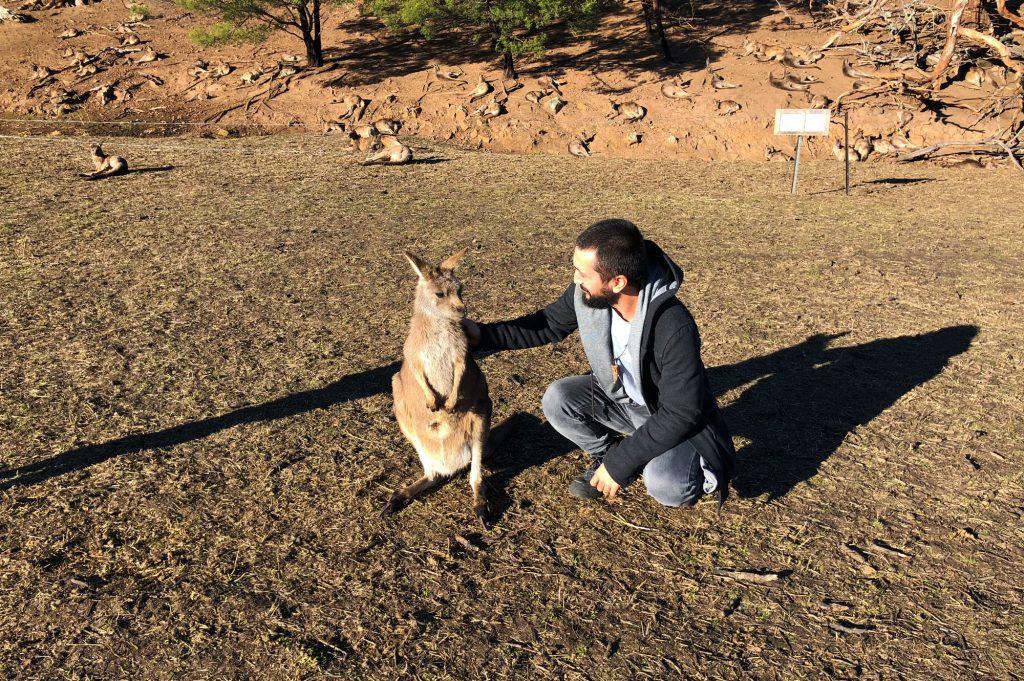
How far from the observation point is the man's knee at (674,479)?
4000mm

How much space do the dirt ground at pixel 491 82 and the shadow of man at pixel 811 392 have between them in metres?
11.0

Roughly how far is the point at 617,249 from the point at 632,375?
804 millimetres

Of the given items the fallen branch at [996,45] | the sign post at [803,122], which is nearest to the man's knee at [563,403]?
the sign post at [803,122]

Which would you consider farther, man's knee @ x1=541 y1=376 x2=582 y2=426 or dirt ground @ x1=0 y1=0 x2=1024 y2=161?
dirt ground @ x1=0 y1=0 x2=1024 y2=161

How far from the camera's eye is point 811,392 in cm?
581

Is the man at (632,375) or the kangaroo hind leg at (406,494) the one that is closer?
the man at (632,375)

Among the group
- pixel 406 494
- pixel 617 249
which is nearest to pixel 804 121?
pixel 617 249

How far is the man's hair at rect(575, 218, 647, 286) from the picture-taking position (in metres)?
3.54

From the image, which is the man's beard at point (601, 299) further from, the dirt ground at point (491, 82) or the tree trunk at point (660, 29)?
the tree trunk at point (660, 29)

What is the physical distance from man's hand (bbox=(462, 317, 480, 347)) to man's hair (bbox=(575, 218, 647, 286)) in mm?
820

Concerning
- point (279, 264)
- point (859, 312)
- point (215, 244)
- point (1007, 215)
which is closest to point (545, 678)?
point (859, 312)

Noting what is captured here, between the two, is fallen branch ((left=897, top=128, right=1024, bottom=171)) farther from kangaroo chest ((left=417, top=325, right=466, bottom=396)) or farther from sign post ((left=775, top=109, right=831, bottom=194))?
Answer: kangaroo chest ((left=417, top=325, right=466, bottom=396))

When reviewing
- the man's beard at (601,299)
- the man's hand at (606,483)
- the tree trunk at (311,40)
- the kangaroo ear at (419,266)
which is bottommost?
the tree trunk at (311,40)

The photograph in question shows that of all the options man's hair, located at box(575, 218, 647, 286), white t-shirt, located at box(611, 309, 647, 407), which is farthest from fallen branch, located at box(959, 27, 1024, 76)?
man's hair, located at box(575, 218, 647, 286)
